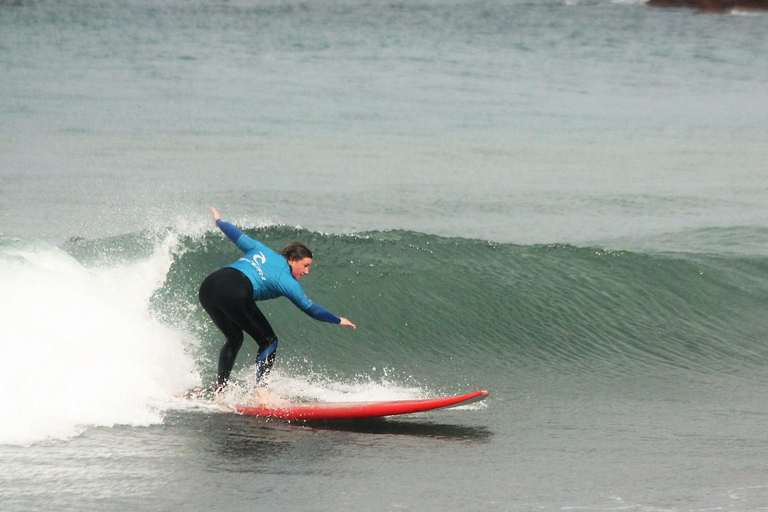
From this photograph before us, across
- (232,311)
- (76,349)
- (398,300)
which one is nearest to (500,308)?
(398,300)

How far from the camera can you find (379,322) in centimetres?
945

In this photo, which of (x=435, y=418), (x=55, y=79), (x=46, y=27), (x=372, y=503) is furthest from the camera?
(x=46, y=27)

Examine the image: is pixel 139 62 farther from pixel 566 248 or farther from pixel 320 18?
pixel 566 248

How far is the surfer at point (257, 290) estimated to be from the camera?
640 centimetres

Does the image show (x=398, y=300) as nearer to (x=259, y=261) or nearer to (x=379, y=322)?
(x=379, y=322)

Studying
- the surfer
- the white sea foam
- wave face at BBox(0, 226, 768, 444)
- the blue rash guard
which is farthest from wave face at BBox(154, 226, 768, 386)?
the blue rash guard

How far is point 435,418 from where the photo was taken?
642 centimetres

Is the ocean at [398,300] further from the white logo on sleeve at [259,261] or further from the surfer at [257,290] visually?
the white logo on sleeve at [259,261]

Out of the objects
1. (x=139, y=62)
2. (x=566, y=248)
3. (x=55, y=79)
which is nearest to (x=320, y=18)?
(x=139, y=62)

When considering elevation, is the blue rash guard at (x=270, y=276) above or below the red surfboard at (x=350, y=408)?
above

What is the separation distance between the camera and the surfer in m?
6.40

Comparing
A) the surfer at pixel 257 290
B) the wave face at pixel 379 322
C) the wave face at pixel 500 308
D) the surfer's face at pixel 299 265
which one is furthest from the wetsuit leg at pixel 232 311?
the wave face at pixel 500 308

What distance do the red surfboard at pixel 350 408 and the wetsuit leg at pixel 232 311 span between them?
0.34 m

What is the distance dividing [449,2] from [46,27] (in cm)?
2846
